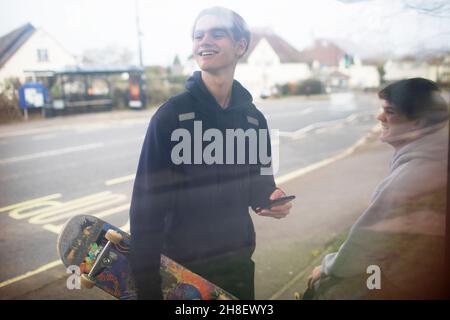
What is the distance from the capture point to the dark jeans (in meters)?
2.21

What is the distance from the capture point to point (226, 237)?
85.9 inches

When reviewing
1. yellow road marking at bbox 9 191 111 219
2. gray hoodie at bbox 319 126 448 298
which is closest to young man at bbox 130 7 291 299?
gray hoodie at bbox 319 126 448 298

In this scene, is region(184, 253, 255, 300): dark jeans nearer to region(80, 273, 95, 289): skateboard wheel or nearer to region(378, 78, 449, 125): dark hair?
region(80, 273, 95, 289): skateboard wheel

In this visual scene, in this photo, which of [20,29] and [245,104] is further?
[20,29]

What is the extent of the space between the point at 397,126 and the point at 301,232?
166cm

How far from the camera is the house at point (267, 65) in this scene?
2.47m

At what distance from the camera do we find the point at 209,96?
80.7 inches

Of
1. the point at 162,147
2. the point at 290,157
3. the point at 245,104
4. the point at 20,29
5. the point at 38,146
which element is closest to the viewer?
the point at 162,147

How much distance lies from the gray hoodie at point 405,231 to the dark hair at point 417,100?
0.36 feet

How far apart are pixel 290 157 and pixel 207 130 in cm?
509

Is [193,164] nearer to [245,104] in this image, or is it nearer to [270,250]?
[245,104]

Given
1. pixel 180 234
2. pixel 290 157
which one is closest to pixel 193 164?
pixel 180 234

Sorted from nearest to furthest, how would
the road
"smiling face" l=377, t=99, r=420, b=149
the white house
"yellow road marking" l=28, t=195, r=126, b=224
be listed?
"smiling face" l=377, t=99, r=420, b=149 < the road < the white house < "yellow road marking" l=28, t=195, r=126, b=224

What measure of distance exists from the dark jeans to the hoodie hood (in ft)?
2.69
